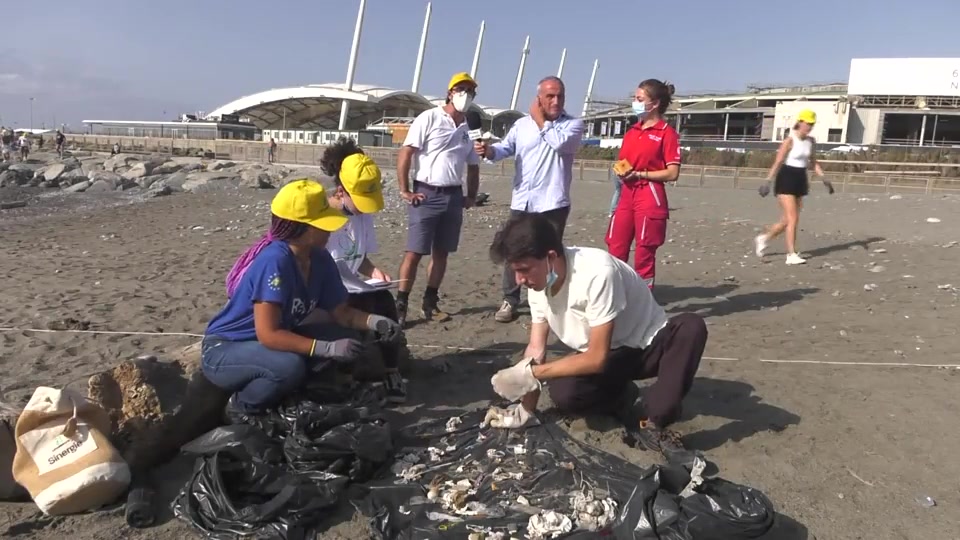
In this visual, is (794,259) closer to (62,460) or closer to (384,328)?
(384,328)

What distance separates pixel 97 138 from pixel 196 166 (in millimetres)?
37609

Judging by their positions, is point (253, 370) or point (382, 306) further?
point (382, 306)

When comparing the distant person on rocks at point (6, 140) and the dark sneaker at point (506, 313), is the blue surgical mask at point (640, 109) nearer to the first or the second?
the dark sneaker at point (506, 313)

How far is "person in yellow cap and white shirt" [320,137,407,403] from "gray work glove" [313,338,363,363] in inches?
30.5

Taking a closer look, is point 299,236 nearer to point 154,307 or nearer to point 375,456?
point 375,456

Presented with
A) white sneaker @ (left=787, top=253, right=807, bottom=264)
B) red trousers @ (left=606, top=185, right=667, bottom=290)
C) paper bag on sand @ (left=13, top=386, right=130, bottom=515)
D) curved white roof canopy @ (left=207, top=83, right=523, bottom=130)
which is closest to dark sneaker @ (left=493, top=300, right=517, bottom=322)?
red trousers @ (left=606, top=185, right=667, bottom=290)

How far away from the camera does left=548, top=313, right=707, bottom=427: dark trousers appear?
127 inches

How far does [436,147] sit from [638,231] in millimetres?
1613

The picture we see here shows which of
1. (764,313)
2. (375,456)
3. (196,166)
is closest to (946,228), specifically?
(764,313)

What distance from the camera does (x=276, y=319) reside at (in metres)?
3.09

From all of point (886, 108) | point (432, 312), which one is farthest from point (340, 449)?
point (886, 108)

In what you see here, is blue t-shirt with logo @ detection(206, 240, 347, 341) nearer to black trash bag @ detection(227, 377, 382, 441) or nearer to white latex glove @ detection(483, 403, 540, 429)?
black trash bag @ detection(227, 377, 382, 441)

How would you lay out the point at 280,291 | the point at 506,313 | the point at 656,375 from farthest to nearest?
the point at 506,313
the point at 656,375
the point at 280,291

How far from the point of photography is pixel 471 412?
374 centimetres
